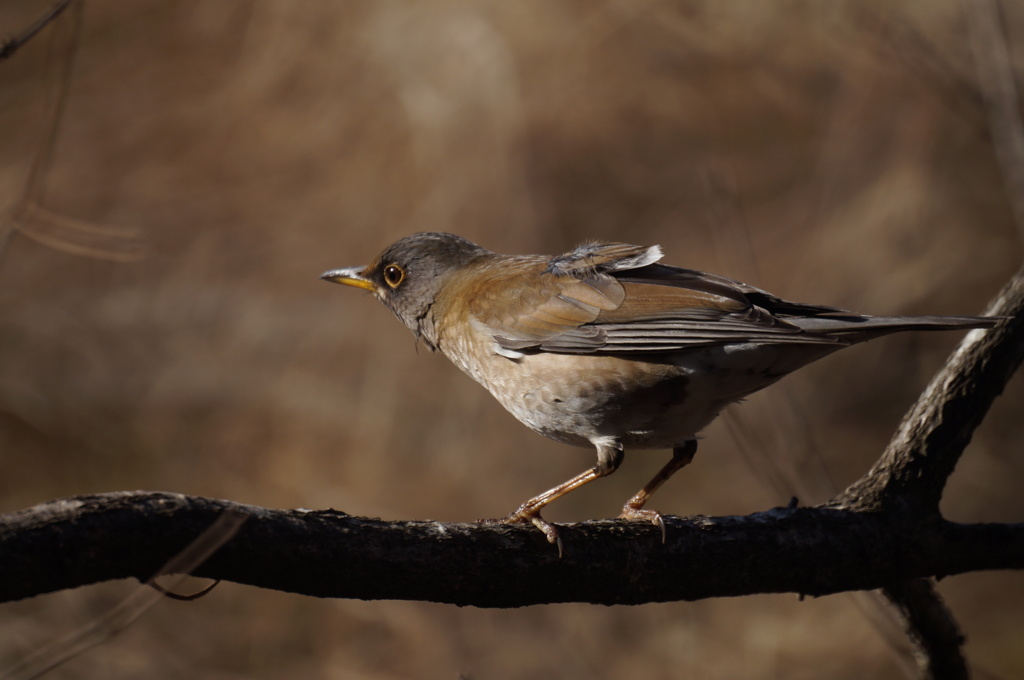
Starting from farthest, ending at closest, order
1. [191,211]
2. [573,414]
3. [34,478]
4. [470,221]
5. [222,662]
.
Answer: [191,211] → [470,221] → [34,478] → [222,662] → [573,414]

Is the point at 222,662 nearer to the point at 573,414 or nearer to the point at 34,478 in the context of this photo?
the point at 34,478

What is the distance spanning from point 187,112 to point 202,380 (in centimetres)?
286

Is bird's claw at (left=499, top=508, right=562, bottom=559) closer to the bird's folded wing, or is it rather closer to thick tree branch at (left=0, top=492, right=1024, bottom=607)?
thick tree branch at (left=0, top=492, right=1024, bottom=607)

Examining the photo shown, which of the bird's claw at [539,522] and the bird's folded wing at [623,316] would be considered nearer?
the bird's claw at [539,522]

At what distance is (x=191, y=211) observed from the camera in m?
8.98

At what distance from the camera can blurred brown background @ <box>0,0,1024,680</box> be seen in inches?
292

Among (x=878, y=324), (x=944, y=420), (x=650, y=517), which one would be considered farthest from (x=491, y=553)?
(x=944, y=420)

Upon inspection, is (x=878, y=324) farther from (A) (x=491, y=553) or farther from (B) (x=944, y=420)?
(A) (x=491, y=553)

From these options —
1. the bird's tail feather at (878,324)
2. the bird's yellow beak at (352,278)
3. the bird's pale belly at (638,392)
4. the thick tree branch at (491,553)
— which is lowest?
the thick tree branch at (491,553)

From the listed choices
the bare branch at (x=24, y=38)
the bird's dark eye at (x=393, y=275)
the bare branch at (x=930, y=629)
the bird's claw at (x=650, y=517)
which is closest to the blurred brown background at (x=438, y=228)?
the bare branch at (x=930, y=629)

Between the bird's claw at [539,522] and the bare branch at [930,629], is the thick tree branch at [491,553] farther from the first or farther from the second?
the bare branch at [930,629]

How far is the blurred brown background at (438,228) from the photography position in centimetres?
742

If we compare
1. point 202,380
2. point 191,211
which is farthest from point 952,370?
point 191,211

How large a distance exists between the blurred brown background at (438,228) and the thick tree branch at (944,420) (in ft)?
12.4
